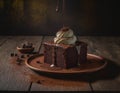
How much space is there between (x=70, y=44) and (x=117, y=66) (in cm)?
31

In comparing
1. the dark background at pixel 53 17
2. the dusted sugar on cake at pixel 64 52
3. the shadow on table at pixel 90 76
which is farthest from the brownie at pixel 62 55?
the dark background at pixel 53 17

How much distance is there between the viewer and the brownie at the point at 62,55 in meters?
1.55

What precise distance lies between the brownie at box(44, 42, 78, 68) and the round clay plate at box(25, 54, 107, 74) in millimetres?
36

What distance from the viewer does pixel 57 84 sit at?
1.37 meters

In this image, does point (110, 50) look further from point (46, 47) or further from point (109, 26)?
point (109, 26)

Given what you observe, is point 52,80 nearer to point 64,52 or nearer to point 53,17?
point 64,52

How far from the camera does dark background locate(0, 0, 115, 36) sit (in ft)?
9.91

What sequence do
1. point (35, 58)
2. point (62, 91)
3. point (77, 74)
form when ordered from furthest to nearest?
point (35, 58)
point (77, 74)
point (62, 91)

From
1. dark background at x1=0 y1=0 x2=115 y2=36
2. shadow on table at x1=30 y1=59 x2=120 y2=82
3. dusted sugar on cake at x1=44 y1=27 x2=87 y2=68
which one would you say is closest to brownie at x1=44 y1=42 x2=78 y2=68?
dusted sugar on cake at x1=44 y1=27 x2=87 y2=68

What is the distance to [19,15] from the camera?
3049mm

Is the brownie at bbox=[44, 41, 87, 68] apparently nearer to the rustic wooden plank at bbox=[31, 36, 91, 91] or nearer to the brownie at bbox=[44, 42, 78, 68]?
the brownie at bbox=[44, 42, 78, 68]

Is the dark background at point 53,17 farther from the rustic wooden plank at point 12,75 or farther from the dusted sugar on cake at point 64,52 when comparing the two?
the dusted sugar on cake at point 64,52

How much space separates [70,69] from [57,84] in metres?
0.19

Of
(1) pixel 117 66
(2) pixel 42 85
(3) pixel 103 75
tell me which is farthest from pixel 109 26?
(2) pixel 42 85
